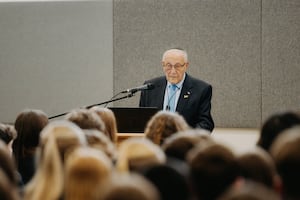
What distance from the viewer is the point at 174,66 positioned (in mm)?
4949

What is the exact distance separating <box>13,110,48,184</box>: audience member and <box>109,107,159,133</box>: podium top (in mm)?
1029

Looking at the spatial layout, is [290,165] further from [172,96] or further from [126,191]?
[172,96]

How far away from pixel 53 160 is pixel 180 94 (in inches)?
115

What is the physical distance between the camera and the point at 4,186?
4.66ft

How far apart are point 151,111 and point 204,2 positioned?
2210 mm

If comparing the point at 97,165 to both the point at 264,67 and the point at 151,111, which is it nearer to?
the point at 151,111

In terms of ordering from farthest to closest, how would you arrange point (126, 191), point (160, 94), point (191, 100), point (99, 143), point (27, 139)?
point (160, 94) < point (191, 100) < point (27, 139) < point (99, 143) < point (126, 191)

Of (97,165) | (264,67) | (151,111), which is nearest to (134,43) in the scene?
(264,67)

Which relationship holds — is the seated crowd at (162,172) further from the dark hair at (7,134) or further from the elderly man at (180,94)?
the elderly man at (180,94)

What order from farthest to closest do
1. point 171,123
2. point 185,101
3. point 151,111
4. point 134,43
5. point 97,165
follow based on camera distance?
point 134,43, point 185,101, point 151,111, point 171,123, point 97,165

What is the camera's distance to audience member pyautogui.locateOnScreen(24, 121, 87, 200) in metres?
1.96

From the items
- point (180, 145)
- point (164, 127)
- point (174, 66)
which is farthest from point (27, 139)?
point (174, 66)

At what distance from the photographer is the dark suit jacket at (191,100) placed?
4724mm

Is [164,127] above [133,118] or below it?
above
